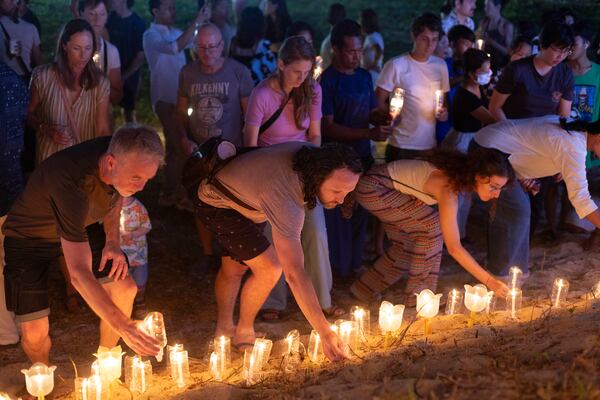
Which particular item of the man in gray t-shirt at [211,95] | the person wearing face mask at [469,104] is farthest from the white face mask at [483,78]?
the man in gray t-shirt at [211,95]

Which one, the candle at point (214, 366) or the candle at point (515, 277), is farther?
the candle at point (515, 277)

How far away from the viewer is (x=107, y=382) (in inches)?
163

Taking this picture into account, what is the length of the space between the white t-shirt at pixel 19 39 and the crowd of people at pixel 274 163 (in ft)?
0.05

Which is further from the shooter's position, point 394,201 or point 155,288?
point 155,288

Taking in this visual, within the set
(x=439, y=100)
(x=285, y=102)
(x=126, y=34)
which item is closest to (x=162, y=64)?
(x=126, y=34)

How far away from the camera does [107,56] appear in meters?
6.39

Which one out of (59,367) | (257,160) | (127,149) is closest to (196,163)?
(257,160)

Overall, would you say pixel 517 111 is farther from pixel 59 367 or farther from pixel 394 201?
pixel 59 367

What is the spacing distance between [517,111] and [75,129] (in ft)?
11.5

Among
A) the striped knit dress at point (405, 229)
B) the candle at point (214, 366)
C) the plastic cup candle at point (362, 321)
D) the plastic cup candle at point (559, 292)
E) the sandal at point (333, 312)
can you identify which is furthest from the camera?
the sandal at point (333, 312)

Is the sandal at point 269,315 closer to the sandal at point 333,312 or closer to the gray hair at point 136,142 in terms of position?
the sandal at point 333,312

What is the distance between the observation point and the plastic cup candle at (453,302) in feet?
17.3

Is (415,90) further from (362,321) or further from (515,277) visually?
(362,321)

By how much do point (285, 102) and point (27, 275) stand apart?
214cm
